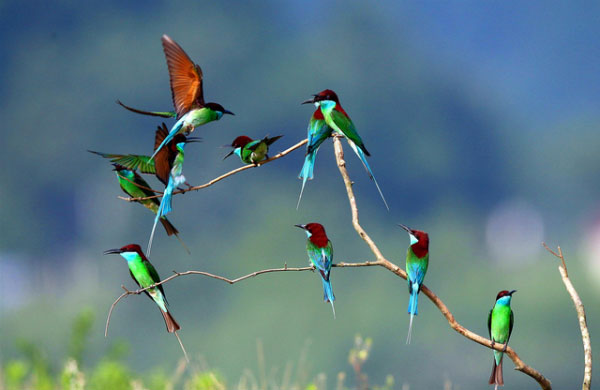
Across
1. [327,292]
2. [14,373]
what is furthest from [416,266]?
[14,373]

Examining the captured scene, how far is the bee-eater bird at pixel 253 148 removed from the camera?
217cm

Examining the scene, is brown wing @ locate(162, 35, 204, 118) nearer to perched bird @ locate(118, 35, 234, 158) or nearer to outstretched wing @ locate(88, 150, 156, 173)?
perched bird @ locate(118, 35, 234, 158)

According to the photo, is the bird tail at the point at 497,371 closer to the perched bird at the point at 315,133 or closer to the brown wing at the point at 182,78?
the perched bird at the point at 315,133

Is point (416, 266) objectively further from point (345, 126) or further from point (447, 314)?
point (345, 126)

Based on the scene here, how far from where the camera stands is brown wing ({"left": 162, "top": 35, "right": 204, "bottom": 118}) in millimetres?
1979

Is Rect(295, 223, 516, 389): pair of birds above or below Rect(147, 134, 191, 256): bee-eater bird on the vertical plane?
below

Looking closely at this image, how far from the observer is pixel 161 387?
4.35 metres

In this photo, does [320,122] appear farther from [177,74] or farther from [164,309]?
[164,309]

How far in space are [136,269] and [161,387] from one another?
237 centimetres

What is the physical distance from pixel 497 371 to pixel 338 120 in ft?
2.70

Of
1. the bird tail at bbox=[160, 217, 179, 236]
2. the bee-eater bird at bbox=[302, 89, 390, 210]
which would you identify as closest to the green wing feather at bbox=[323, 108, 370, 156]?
the bee-eater bird at bbox=[302, 89, 390, 210]

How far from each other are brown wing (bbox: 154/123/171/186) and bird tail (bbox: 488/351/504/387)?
103 cm

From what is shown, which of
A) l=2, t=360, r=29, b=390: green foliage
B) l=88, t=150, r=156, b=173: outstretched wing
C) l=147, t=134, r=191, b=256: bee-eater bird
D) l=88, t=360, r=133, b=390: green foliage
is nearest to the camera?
l=147, t=134, r=191, b=256: bee-eater bird

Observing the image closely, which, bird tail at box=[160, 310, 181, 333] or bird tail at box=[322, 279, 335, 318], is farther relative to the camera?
bird tail at box=[322, 279, 335, 318]
